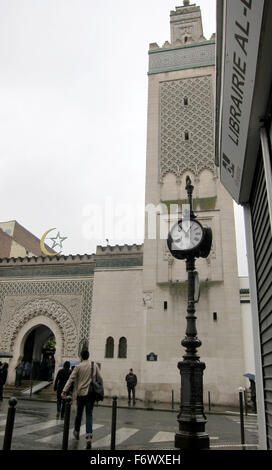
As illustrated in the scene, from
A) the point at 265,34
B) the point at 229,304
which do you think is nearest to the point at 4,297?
the point at 229,304

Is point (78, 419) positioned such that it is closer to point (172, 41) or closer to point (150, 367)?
point (150, 367)

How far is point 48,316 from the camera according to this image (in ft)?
59.4

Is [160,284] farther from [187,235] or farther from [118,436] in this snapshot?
[187,235]

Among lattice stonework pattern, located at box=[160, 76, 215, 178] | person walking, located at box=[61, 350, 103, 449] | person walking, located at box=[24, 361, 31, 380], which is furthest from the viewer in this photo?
person walking, located at box=[24, 361, 31, 380]

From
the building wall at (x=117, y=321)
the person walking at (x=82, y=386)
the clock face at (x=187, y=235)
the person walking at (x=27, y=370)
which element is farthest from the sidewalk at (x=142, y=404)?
the clock face at (x=187, y=235)

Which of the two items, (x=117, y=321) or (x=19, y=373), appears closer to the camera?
(x=117, y=321)

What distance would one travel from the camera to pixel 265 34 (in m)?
2.40

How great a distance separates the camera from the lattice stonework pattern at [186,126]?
17.3 meters

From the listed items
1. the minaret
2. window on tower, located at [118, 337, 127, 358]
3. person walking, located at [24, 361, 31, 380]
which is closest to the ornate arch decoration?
person walking, located at [24, 361, 31, 380]

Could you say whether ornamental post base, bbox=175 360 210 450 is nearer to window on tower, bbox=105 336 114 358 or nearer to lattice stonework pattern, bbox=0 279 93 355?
window on tower, bbox=105 336 114 358

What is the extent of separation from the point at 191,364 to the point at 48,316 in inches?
556

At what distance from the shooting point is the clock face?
5750 mm

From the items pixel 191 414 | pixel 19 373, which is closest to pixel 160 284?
pixel 19 373

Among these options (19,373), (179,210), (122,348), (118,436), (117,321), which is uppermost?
(179,210)
